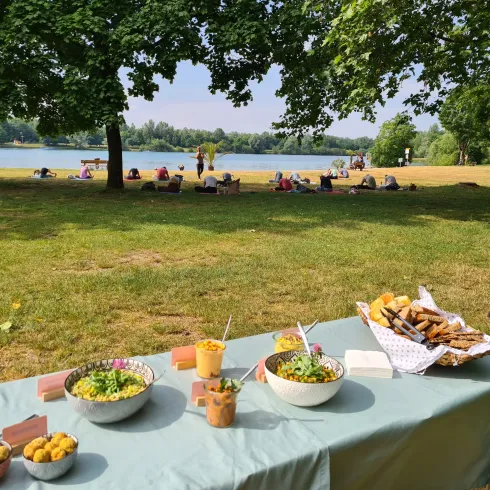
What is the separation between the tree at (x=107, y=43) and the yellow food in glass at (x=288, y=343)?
1296 cm

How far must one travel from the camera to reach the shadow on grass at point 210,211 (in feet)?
33.8

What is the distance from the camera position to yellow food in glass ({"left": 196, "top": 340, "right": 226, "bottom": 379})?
2.12 m

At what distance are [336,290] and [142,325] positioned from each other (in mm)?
2579

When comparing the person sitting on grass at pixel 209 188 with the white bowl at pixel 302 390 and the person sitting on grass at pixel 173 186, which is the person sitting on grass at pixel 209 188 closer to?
the person sitting on grass at pixel 173 186

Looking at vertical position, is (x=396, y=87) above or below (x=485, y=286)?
above

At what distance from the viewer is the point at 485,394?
215 cm

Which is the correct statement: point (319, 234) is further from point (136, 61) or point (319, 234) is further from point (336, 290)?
point (136, 61)

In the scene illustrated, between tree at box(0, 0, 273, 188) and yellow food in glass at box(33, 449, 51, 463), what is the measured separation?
1362 cm

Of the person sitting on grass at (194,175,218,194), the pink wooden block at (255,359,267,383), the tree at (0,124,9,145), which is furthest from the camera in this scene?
the tree at (0,124,9,145)

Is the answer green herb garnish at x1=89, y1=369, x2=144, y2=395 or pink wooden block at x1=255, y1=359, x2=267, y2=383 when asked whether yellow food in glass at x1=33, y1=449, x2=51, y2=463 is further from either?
pink wooden block at x1=255, y1=359, x2=267, y2=383

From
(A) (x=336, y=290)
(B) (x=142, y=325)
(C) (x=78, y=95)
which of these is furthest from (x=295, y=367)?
(C) (x=78, y=95)

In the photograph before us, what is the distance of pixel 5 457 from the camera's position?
4.88ft

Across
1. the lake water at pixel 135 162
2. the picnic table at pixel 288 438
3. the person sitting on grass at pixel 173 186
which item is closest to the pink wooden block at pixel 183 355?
the picnic table at pixel 288 438

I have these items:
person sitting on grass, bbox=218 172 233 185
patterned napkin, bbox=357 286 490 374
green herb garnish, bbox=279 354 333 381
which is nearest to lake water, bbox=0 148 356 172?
person sitting on grass, bbox=218 172 233 185
